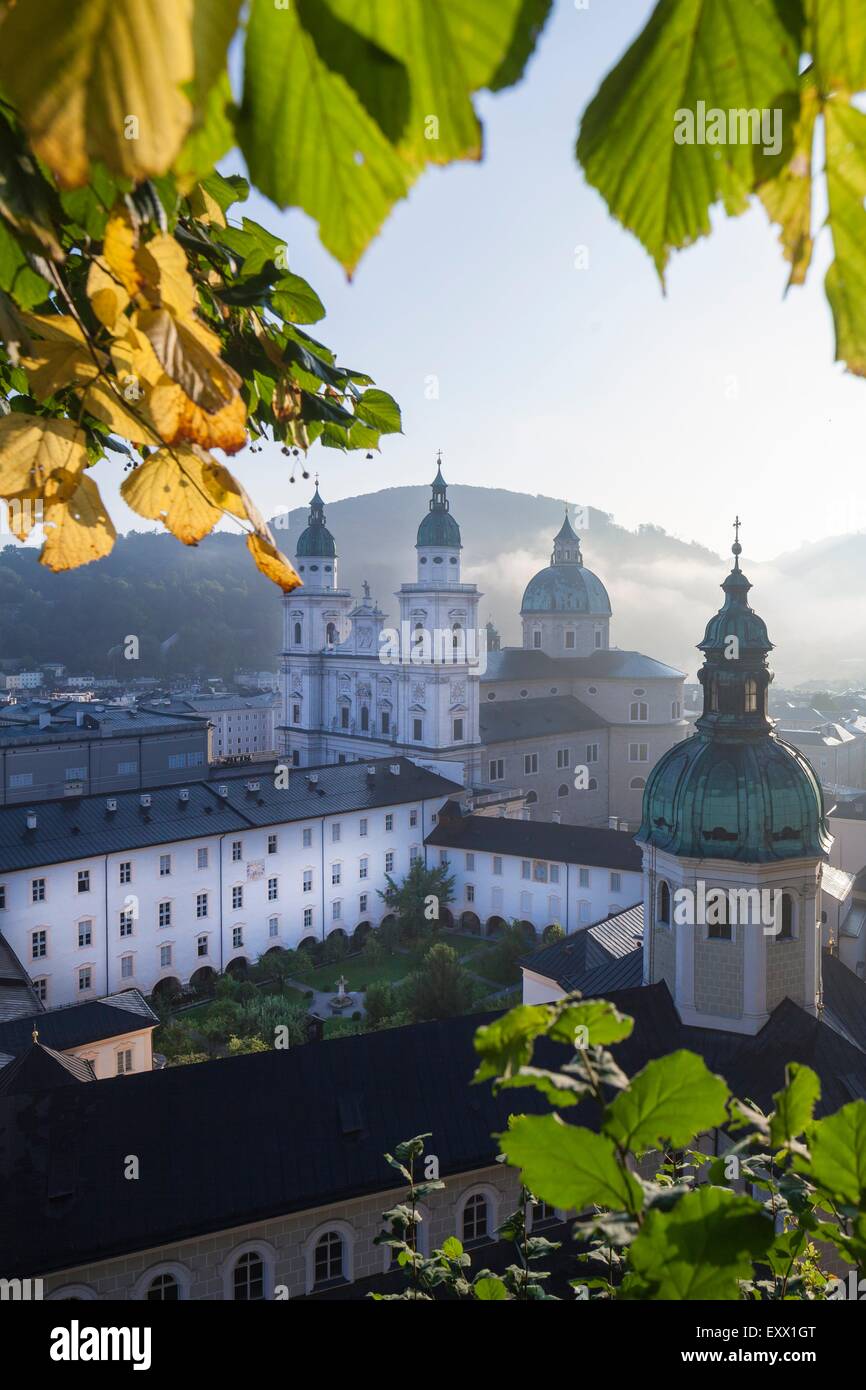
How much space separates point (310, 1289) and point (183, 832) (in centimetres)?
1862

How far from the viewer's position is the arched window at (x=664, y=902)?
57.8 ft

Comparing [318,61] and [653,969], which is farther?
[653,969]

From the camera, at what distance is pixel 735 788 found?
55.9ft

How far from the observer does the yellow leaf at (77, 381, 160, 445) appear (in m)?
1.53

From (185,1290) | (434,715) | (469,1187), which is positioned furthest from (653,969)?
(434,715)

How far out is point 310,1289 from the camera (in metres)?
13.6

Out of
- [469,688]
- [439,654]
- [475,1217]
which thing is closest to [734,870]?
[475,1217]

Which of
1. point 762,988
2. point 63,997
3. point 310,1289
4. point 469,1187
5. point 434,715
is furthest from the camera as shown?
point 434,715

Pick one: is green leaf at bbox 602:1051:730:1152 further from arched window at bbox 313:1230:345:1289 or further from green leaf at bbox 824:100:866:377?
arched window at bbox 313:1230:345:1289

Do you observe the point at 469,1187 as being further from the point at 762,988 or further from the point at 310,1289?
the point at 762,988

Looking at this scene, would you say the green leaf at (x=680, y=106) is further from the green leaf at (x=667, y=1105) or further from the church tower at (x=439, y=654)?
the church tower at (x=439, y=654)

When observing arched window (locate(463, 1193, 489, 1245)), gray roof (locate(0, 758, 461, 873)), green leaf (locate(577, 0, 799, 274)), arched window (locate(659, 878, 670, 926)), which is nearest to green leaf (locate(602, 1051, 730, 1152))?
green leaf (locate(577, 0, 799, 274))

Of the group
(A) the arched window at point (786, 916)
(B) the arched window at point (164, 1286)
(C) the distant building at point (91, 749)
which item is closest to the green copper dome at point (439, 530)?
(C) the distant building at point (91, 749)

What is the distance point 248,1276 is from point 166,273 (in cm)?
1490
